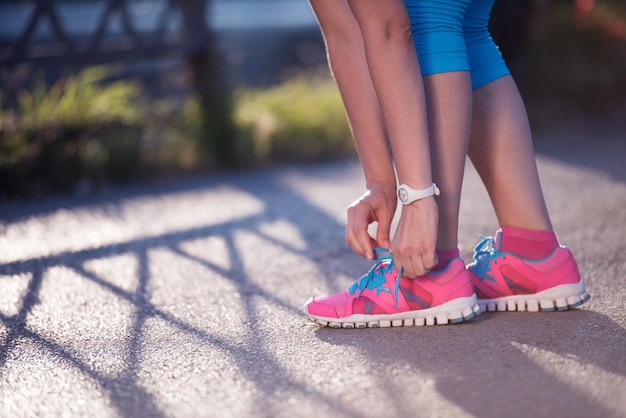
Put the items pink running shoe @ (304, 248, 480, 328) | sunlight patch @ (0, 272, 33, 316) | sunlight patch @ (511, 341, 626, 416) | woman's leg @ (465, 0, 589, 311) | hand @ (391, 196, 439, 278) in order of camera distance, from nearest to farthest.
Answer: sunlight patch @ (511, 341, 626, 416), hand @ (391, 196, 439, 278), pink running shoe @ (304, 248, 480, 328), woman's leg @ (465, 0, 589, 311), sunlight patch @ (0, 272, 33, 316)

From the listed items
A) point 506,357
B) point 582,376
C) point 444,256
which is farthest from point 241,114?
point 582,376

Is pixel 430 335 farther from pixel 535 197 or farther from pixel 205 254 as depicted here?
pixel 205 254

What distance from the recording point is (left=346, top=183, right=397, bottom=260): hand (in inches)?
76.6

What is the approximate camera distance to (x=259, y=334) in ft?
6.56

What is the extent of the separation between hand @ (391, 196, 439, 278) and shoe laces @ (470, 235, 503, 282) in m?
0.30

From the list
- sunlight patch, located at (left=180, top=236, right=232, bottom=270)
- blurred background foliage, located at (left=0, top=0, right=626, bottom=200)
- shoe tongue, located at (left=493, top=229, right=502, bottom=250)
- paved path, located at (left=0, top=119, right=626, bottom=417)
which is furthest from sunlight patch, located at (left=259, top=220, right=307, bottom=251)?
blurred background foliage, located at (left=0, top=0, right=626, bottom=200)

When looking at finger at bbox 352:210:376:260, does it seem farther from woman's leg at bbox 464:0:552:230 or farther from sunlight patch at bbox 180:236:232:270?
sunlight patch at bbox 180:236:232:270

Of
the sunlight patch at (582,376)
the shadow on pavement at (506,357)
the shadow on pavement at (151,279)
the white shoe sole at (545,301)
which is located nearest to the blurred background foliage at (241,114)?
the shadow on pavement at (151,279)

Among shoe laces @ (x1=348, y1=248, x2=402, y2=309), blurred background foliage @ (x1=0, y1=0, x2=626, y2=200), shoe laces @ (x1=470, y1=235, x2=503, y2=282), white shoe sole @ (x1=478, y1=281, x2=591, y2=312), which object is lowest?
blurred background foliage @ (x1=0, y1=0, x2=626, y2=200)

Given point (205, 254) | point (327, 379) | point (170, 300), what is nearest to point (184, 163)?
point (205, 254)

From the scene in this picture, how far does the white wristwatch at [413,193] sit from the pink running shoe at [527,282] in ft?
1.19

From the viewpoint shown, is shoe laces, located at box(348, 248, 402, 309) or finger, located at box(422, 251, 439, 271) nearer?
finger, located at box(422, 251, 439, 271)

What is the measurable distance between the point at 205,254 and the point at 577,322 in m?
1.59

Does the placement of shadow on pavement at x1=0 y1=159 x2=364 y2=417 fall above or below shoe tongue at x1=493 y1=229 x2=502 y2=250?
below
